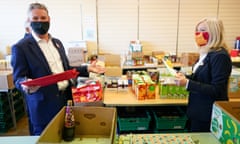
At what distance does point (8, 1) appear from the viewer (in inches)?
167

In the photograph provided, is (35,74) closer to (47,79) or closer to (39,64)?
(39,64)

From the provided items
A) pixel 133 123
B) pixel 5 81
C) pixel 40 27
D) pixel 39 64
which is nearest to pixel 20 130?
pixel 5 81

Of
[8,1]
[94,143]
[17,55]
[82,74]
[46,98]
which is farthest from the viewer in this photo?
[8,1]

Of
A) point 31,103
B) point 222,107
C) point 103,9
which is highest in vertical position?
point 103,9

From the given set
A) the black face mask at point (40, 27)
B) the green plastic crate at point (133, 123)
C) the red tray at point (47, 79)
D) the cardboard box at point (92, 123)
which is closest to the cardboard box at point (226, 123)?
the cardboard box at point (92, 123)

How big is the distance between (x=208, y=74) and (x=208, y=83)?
0.08m

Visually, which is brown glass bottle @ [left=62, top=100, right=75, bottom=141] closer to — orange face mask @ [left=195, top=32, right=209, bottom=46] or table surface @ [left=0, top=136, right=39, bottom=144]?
table surface @ [left=0, top=136, right=39, bottom=144]

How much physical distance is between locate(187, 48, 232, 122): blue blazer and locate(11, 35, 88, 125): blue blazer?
1193 millimetres

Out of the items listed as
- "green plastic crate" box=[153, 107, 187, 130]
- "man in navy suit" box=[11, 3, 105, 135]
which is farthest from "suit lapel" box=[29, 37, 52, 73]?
"green plastic crate" box=[153, 107, 187, 130]

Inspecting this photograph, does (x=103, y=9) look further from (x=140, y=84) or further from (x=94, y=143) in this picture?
(x=94, y=143)

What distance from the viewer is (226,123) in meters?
1.19

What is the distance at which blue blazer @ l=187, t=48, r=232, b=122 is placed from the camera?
1601 mm

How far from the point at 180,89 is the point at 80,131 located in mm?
1331

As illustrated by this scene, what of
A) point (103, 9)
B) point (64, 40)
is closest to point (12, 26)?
point (64, 40)
